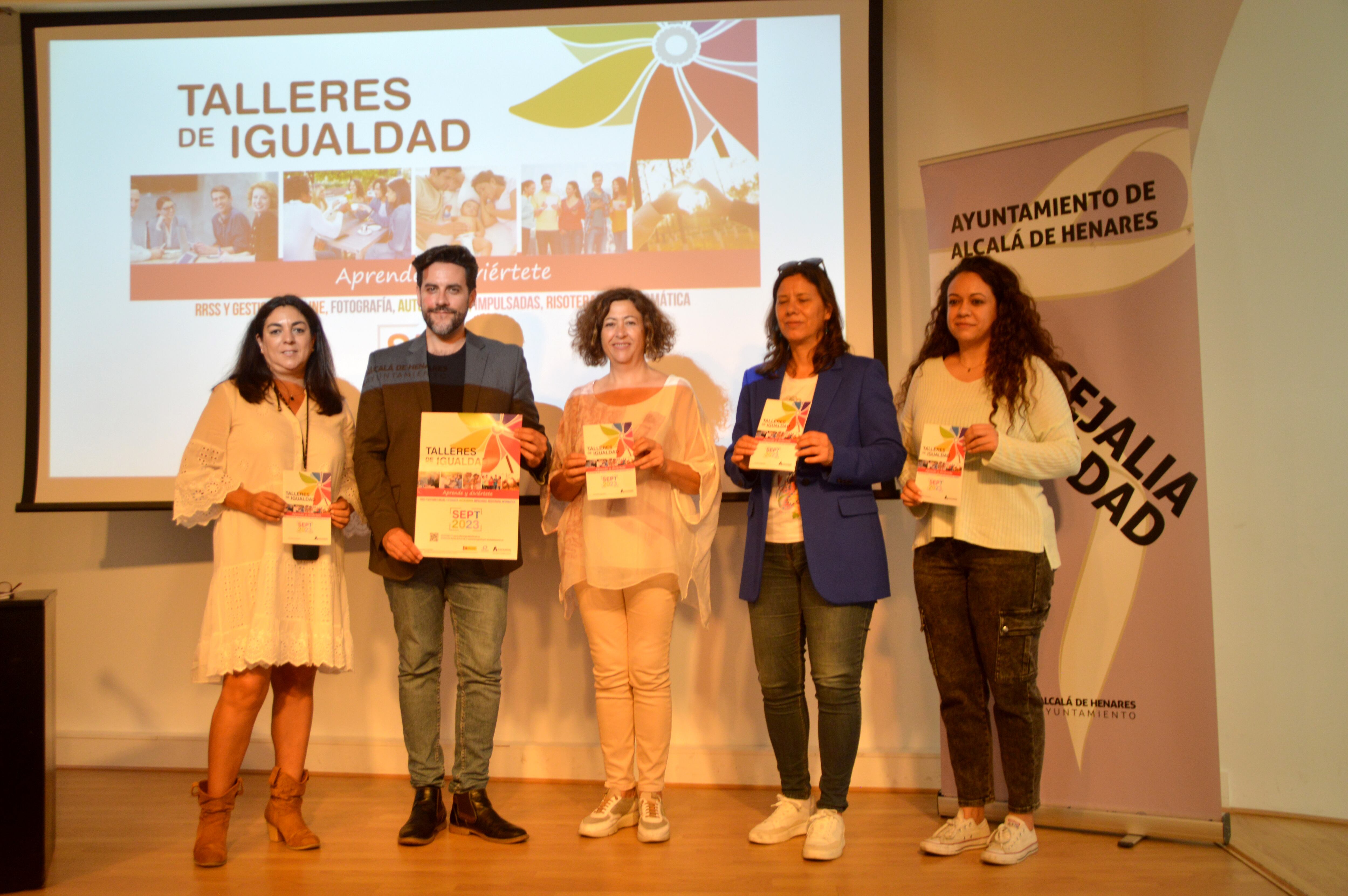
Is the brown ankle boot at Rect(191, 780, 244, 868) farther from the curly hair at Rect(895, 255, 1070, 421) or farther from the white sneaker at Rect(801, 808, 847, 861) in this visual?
the curly hair at Rect(895, 255, 1070, 421)

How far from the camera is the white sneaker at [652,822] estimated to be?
8.68ft

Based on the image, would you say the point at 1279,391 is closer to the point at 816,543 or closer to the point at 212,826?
the point at 816,543

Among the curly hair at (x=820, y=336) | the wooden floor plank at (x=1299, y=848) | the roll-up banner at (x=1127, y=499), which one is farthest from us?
the roll-up banner at (x=1127, y=499)

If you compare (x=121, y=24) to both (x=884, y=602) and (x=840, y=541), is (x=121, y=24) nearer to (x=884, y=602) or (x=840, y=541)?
(x=840, y=541)

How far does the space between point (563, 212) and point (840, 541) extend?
1776 mm

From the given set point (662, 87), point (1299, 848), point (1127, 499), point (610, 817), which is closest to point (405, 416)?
point (610, 817)

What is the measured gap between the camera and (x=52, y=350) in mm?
3521

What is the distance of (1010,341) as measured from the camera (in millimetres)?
2594

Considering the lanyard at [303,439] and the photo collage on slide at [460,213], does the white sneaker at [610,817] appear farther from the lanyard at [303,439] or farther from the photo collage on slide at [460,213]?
the photo collage on slide at [460,213]

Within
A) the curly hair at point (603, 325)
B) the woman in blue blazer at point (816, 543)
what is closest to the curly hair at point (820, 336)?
the woman in blue blazer at point (816, 543)

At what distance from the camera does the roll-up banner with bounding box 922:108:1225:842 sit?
2725mm

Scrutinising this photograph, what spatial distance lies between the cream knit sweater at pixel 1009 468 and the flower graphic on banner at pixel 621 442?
32.4 inches

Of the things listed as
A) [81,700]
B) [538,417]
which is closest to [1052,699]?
[538,417]

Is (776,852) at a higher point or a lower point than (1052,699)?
lower
